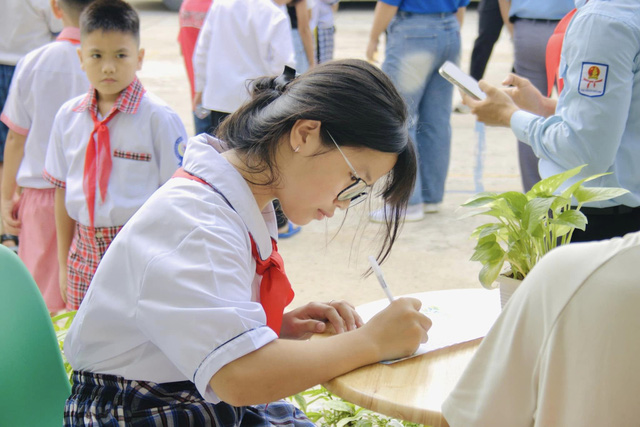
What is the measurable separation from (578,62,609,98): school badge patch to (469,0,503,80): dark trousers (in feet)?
12.7

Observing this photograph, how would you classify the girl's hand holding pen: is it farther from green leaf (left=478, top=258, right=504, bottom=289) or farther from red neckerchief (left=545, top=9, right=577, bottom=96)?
red neckerchief (left=545, top=9, right=577, bottom=96)

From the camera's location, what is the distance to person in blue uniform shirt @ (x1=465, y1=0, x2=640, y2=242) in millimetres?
1901

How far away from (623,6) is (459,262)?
2.25 metres

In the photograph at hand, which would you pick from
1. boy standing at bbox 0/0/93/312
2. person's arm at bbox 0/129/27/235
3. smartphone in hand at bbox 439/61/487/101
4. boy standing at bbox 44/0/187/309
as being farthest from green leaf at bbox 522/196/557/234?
person's arm at bbox 0/129/27/235

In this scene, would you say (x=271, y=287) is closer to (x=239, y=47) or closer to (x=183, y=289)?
(x=183, y=289)

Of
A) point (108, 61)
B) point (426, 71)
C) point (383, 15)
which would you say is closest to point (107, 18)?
point (108, 61)

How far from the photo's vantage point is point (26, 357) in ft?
5.27

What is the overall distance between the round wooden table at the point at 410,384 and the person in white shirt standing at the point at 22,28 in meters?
2.74

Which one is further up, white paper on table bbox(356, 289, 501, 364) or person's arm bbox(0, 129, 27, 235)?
white paper on table bbox(356, 289, 501, 364)

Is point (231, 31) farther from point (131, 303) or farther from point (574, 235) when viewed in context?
point (131, 303)

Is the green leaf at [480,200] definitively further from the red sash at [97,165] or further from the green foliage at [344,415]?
the red sash at [97,165]

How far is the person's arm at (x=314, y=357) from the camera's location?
1219 mm

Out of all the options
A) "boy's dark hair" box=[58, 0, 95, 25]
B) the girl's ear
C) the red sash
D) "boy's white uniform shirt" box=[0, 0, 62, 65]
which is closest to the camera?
the girl's ear

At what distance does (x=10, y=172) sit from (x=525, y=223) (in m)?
2.22
